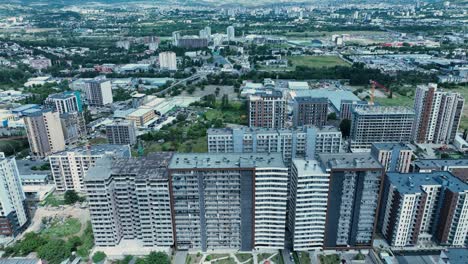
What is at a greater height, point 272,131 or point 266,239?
point 272,131

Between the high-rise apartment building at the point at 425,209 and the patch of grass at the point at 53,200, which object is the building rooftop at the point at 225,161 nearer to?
the high-rise apartment building at the point at 425,209

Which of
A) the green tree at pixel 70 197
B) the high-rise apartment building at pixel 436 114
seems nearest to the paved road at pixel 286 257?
the green tree at pixel 70 197

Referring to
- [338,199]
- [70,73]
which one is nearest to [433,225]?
[338,199]

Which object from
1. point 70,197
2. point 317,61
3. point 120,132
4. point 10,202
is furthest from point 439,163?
point 317,61

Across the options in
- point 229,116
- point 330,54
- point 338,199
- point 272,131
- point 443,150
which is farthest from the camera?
point 330,54

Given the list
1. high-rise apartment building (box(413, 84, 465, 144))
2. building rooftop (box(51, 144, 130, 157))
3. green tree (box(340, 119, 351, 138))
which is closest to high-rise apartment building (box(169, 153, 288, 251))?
building rooftop (box(51, 144, 130, 157))

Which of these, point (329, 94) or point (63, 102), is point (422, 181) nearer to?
point (329, 94)

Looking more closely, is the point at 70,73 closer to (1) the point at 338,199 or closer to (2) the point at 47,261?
(2) the point at 47,261
